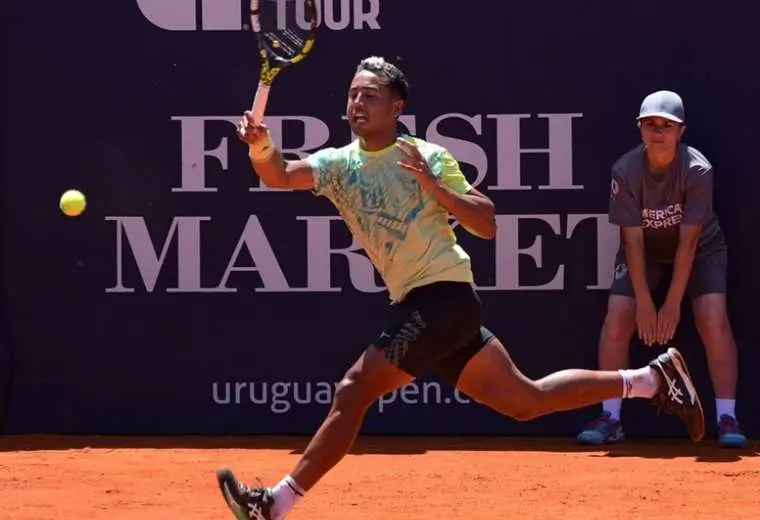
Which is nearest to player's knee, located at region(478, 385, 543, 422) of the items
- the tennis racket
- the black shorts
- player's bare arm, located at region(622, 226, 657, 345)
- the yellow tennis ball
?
the black shorts

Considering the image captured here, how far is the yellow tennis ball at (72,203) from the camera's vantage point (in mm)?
7379

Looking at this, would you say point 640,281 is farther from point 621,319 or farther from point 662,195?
point 662,195

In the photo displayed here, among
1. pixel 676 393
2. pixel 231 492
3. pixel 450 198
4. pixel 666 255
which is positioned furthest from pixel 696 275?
pixel 231 492

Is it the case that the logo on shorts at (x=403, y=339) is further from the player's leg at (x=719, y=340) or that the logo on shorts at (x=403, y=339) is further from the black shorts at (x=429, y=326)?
the player's leg at (x=719, y=340)

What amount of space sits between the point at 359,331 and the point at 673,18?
6.86 feet

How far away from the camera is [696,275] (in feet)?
24.3

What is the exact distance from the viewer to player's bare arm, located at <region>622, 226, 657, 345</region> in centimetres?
725

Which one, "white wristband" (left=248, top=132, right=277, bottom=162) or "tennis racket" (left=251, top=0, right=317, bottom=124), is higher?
"tennis racket" (left=251, top=0, right=317, bottom=124)

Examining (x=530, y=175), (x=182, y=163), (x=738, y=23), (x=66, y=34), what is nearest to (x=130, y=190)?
(x=182, y=163)

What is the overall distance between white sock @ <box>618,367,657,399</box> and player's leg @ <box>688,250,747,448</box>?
165 centimetres

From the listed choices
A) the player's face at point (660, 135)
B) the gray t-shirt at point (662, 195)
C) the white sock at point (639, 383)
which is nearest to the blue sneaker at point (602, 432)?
the gray t-shirt at point (662, 195)

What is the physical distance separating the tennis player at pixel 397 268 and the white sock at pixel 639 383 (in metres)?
0.33

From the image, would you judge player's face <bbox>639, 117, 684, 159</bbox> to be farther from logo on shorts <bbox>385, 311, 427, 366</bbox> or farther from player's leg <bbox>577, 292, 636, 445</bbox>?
logo on shorts <bbox>385, 311, 427, 366</bbox>

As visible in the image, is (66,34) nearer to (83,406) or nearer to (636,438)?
(83,406)
